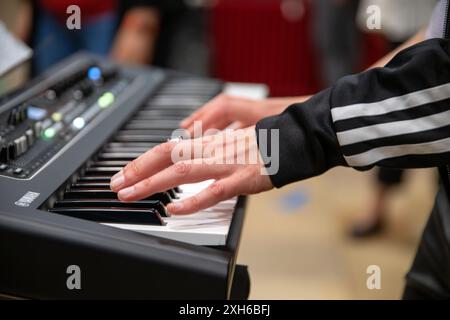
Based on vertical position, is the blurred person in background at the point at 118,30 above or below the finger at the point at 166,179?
above

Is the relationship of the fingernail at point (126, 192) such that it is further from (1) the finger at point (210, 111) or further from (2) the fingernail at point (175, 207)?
(1) the finger at point (210, 111)

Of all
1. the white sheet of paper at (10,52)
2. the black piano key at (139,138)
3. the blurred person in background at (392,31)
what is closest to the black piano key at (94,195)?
the black piano key at (139,138)

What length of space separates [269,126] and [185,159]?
119mm

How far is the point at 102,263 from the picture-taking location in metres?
0.62

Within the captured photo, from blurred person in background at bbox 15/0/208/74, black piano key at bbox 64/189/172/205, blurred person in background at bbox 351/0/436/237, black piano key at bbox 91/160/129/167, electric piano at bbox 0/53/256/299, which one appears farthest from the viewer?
blurred person in background at bbox 351/0/436/237

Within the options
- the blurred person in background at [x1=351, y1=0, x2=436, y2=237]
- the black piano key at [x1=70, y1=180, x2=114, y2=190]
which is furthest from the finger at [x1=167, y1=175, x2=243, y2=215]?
the blurred person in background at [x1=351, y1=0, x2=436, y2=237]

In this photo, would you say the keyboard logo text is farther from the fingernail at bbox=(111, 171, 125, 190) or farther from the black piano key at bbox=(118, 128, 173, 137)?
the black piano key at bbox=(118, 128, 173, 137)

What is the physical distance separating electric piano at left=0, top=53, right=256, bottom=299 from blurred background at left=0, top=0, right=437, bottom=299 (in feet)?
1.19

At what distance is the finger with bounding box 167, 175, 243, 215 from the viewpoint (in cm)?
69

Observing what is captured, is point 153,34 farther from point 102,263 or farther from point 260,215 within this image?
point 102,263

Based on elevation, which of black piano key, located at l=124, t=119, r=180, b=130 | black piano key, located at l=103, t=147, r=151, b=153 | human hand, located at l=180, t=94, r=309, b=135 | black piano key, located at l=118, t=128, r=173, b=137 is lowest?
black piano key, located at l=103, t=147, r=151, b=153

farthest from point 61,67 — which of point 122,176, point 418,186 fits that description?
point 418,186

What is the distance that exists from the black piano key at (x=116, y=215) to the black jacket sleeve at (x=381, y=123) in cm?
16

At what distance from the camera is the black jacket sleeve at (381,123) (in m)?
0.66
